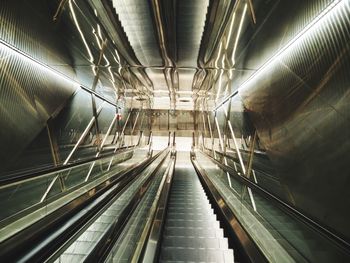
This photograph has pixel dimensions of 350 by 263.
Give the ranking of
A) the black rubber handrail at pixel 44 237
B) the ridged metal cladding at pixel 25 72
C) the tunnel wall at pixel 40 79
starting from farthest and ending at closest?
the tunnel wall at pixel 40 79, the ridged metal cladding at pixel 25 72, the black rubber handrail at pixel 44 237

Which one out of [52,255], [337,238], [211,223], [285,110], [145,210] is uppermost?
[285,110]

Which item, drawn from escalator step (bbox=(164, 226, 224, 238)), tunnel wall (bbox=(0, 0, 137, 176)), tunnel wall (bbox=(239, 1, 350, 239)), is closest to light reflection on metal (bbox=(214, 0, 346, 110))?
tunnel wall (bbox=(239, 1, 350, 239))

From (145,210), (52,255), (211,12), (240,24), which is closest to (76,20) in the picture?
(211,12)

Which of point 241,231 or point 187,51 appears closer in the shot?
point 241,231

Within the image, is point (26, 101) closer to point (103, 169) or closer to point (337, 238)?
point (103, 169)

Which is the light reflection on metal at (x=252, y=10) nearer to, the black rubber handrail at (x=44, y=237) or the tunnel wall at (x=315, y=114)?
the tunnel wall at (x=315, y=114)

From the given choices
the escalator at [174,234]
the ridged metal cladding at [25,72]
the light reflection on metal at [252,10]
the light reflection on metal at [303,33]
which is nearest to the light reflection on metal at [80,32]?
the ridged metal cladding at [25,72]

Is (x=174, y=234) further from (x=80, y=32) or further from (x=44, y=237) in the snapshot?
(x=80, y=32)

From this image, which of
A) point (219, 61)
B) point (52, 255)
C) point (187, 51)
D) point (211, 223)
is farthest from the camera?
point (187, 51)

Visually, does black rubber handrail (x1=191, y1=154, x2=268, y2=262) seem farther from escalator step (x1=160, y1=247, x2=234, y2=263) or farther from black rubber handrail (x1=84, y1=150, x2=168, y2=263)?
black rubber handrail (x1=84, y1=150, x2=168, y2=263)

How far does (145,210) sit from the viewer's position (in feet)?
10.9

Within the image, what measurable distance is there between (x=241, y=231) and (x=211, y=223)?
1504 mm

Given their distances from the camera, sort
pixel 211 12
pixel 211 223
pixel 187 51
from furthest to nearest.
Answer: pixel 187 51 < pixel 211 12 < pixel 211 223

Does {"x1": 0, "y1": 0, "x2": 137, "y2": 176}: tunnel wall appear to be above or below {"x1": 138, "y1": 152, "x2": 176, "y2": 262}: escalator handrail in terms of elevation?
above
